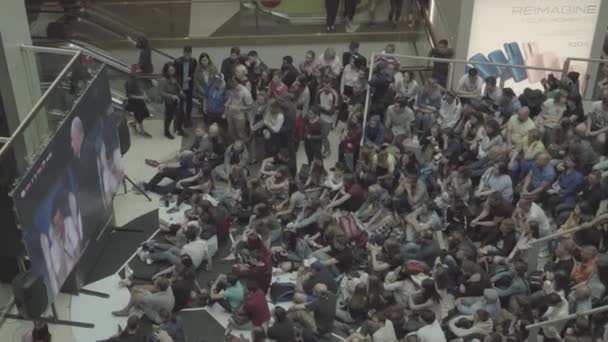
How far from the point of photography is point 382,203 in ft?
40.9

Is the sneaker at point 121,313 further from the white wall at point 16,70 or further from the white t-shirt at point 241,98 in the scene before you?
the white t-shirt at point 241,98

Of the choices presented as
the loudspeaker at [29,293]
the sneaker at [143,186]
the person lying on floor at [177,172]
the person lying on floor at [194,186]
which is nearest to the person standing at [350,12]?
the person lying on floor at [177,172]

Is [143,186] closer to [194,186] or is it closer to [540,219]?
[194,186]

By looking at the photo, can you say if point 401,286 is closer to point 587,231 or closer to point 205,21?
point 587,231

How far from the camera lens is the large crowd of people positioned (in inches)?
407

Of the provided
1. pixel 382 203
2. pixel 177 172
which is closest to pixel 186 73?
pixel 177 172

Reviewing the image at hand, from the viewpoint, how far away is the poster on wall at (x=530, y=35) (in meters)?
15.3

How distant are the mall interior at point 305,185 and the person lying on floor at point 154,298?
0.03m

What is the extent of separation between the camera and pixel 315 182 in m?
13.1

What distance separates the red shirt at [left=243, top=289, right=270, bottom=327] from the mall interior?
0.04 metres

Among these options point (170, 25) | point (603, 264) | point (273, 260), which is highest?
point (170, 25)

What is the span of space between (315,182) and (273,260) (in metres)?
1.69

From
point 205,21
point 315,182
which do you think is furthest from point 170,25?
point 315,182

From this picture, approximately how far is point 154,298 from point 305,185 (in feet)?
11.5
